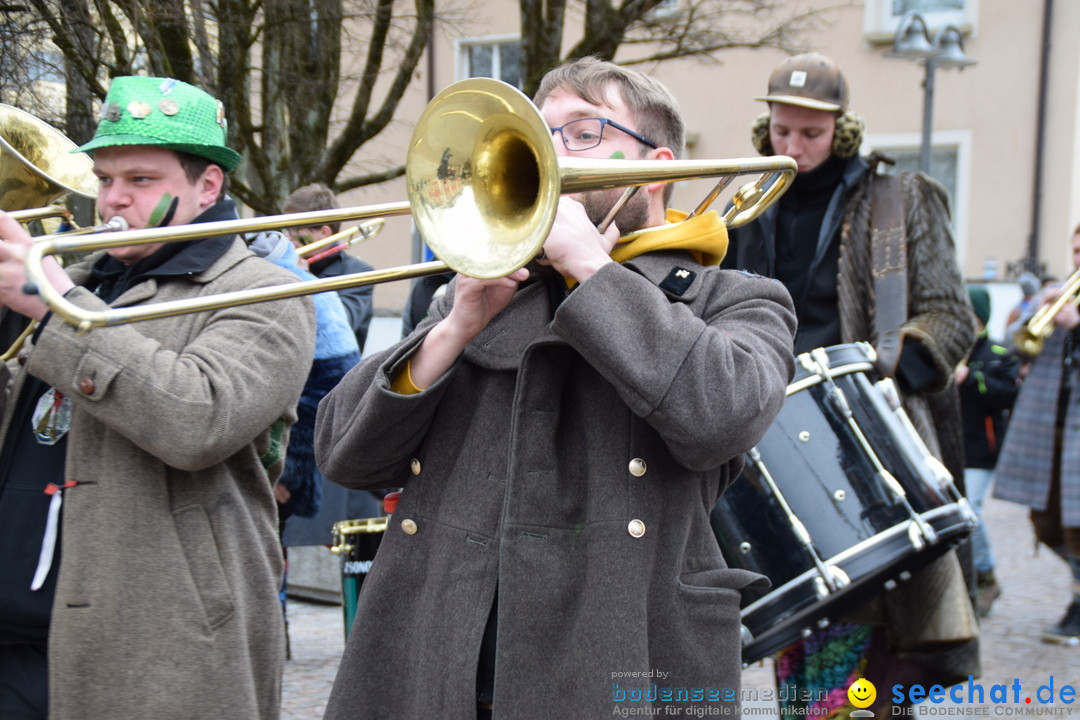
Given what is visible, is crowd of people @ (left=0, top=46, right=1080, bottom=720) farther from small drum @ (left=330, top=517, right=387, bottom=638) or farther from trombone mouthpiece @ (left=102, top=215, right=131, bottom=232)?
small drum @ (left=330, top=517, right=387, bottom=638)

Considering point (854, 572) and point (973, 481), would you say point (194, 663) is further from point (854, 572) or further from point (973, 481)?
point (973, 481)

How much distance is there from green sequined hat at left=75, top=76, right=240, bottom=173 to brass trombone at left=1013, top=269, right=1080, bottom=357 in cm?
396

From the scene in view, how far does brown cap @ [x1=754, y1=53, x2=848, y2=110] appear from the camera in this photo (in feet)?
12.0

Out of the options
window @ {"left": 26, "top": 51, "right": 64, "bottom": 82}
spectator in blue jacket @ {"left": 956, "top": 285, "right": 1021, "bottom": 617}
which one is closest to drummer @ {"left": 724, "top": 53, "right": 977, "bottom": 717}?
window @ {"left": 26, "top": 51, "right": 64, "bottom": 82}

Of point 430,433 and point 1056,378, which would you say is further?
point 1056,378

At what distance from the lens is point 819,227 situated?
3762mm

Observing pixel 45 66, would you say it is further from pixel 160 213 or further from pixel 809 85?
pixel 809 85

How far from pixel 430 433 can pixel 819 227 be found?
6.74 ft

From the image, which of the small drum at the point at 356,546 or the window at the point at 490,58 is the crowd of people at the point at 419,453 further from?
the window at the point at 490,58

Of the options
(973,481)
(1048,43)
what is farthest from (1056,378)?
(1048,43)

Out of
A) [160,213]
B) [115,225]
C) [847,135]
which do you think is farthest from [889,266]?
[115,225]

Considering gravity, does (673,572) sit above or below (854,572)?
above

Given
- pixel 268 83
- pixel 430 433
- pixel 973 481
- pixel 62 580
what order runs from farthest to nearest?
pixel 973 481, pixel 268 83, pixel 62 580, pixel 430 433

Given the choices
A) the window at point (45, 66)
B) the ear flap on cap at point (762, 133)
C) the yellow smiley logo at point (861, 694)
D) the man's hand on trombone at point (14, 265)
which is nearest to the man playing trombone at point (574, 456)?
the man's hand on trombone at point (14, 265)
